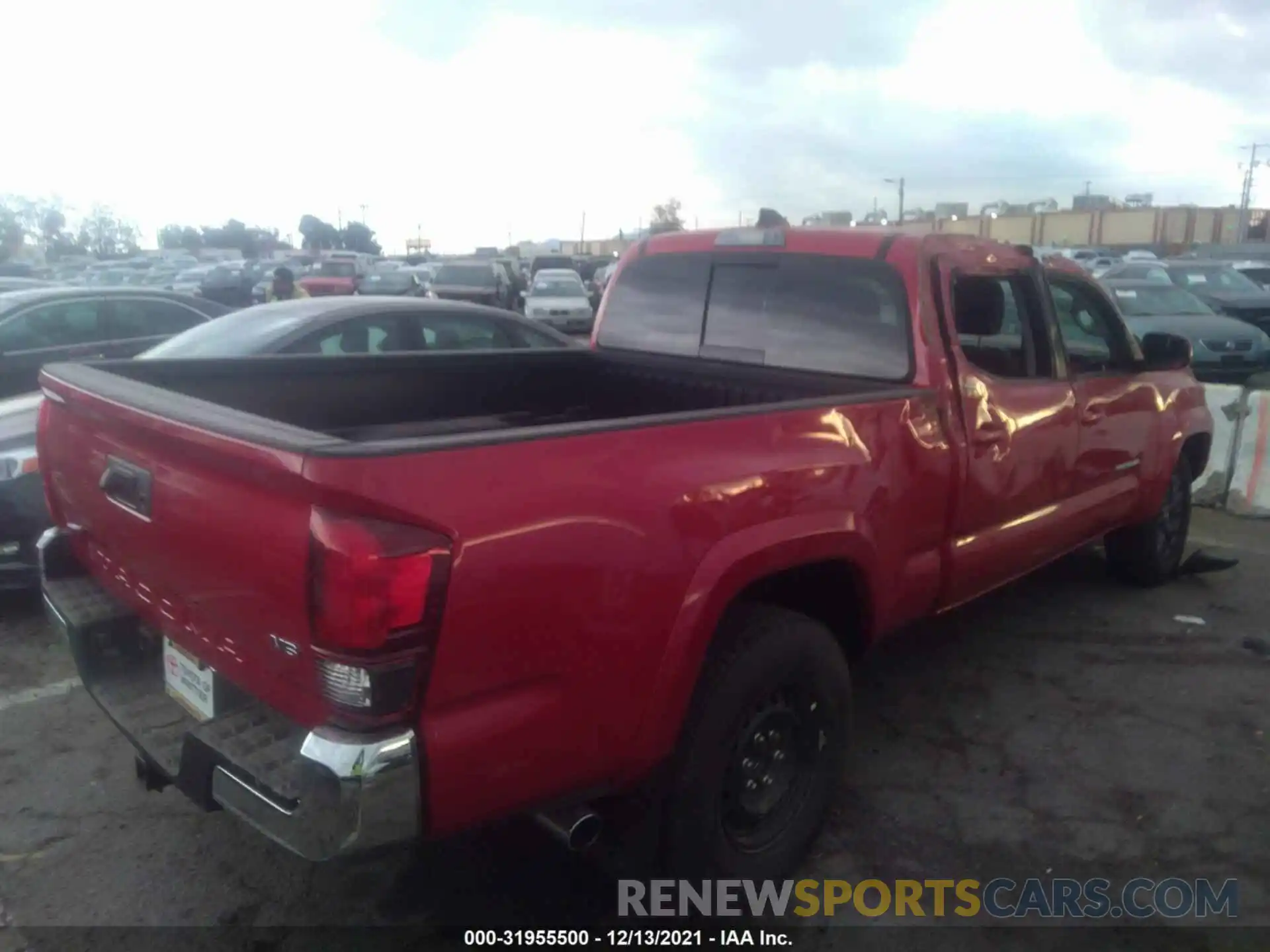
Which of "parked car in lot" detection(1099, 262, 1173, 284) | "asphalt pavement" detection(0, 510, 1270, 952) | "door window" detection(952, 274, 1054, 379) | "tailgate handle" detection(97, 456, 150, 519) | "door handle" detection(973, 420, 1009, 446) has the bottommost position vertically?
"asphalt pavement" detection(0, 510, 1270, 952)

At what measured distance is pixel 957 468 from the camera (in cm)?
376

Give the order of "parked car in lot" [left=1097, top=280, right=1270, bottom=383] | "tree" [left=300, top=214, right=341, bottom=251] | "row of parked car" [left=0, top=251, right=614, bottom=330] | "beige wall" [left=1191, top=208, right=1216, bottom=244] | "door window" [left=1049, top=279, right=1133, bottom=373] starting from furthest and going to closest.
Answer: "beige wall" [left=1191, top=208, right=1216, bottom=244]
"tree" [left=300, top=214, right=341, bottom=251]
"row of parked car" [left=0, top=251, right=614, bottom=330]
"parked car in lot" [left=1097, top=280, right=1270, bottom=383]
"door window" [left=1049, top=279, right=1133, bottom=373]

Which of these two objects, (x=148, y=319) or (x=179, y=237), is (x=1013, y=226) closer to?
(x=179, y=237)

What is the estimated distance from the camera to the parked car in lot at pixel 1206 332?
14.0m

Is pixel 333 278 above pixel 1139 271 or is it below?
below

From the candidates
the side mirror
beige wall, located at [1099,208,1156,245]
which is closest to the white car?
the side mirror

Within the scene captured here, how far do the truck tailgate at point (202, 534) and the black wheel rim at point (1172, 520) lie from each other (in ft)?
16.8

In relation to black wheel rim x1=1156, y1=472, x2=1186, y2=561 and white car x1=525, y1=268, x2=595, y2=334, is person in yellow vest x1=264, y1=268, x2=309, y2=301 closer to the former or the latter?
white car x1=525, y1=268, x2=595, y2=334

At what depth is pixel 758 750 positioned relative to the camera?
314 cm

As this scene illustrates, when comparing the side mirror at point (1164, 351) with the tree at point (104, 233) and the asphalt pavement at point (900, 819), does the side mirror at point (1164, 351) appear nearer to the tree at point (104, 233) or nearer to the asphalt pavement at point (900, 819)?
the asphalt pavement at point (900, 819)

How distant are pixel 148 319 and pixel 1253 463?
28.9 ft

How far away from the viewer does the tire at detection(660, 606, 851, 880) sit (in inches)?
112

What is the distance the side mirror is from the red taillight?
166 inches

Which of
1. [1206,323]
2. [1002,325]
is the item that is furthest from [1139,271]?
[1002,325]
